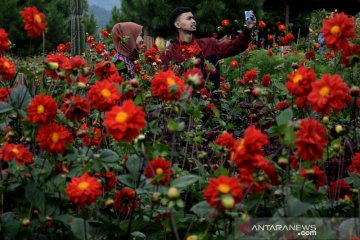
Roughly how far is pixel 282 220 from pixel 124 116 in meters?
0.51

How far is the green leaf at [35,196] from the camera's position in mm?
1814

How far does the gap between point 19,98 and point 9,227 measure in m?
0.45

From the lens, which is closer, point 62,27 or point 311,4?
point 311,4

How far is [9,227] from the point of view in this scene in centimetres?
185

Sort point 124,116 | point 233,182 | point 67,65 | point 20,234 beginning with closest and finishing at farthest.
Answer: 1. point 233,182
2. point 124,116
3. point 20,234
4. point 67,65

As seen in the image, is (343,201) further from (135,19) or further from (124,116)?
(135,19)

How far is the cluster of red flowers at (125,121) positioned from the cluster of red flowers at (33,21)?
0.65m

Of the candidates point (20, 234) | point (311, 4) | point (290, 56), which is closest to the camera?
point (20, 234)

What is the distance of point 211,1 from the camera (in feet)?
49.8

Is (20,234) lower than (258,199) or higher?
lower

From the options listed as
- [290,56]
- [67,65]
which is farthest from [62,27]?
[67,65]

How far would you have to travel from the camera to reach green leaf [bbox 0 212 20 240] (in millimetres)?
1842

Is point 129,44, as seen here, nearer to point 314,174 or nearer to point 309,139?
point 314,174

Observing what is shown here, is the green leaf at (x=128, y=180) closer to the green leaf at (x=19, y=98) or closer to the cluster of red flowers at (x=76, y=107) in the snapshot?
the cluster of red flowers at (x=76, y=107)
